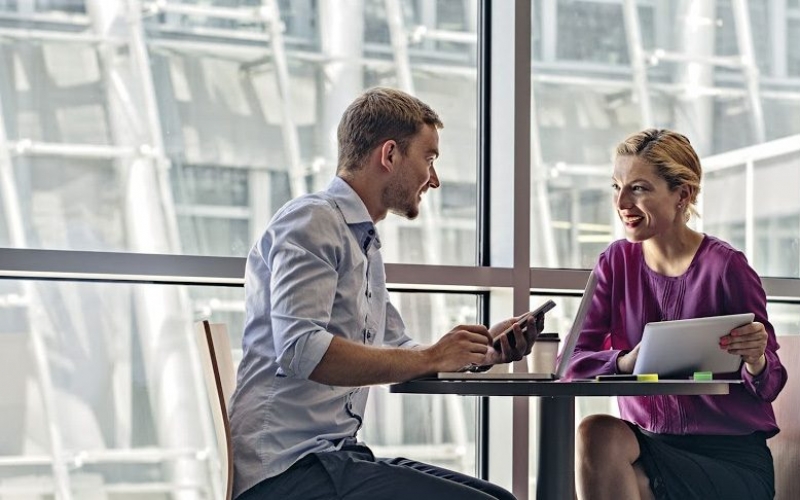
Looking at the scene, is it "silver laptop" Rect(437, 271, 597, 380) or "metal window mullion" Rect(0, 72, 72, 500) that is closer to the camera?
"silver laptop" Rect(437, 271, 597, 380)

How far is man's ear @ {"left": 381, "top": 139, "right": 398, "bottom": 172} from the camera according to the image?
2.44 meters

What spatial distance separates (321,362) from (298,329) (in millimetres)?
76

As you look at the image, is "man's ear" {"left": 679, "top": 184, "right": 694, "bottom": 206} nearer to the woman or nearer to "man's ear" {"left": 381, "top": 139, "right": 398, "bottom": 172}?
the woman

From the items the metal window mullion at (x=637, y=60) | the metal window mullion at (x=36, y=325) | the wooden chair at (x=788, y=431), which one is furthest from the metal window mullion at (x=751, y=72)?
the metal window mullion at (x=36, y=325)

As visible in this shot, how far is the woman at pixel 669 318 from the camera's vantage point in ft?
8.90

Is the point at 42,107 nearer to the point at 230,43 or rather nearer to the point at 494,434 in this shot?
the point at 230,43

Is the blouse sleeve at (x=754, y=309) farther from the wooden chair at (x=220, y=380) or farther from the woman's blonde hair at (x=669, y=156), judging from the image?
the wooden chair at (x=220, y=380)

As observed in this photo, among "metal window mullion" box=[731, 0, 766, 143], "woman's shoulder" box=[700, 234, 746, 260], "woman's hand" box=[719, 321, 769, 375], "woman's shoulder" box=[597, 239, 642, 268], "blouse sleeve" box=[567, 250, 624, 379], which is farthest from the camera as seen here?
"metal window mullion" box=[731, 0, 766, 143]

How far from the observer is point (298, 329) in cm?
207

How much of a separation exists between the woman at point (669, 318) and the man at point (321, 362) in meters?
0.48

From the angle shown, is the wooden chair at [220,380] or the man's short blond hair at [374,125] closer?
the wooden chair at [220,380]

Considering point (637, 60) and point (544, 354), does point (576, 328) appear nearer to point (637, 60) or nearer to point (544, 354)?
point (544, 354)

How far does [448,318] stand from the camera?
3.69m

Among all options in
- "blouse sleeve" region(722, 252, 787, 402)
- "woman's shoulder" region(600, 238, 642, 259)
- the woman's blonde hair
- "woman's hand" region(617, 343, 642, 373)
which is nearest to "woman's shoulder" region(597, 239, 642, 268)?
"woman's shoulder" region(600, 238, 642, 259)
